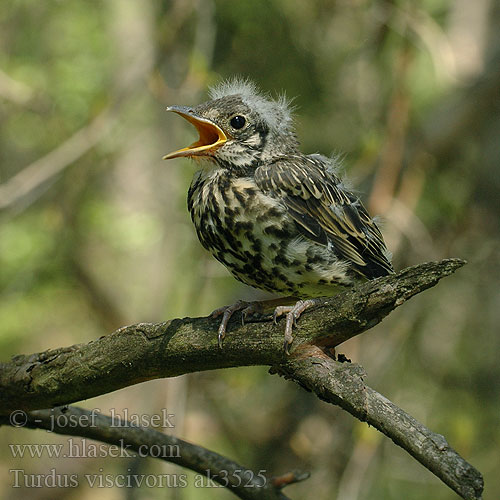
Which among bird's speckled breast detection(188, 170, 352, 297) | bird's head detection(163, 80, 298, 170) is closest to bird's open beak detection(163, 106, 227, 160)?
bird's head detection(163, 80, 298, 170)

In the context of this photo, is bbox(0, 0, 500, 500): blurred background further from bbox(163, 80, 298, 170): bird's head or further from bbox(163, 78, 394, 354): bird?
bbox(163, 78, 394, 354): bird

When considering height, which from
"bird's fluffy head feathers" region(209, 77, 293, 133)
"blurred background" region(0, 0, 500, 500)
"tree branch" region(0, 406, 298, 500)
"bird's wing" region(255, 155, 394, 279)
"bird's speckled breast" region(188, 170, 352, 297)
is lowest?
"tree branch" region(0, 406, 298, 500)

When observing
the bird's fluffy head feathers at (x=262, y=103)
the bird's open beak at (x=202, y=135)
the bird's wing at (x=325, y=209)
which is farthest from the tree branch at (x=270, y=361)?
the bird's fluffy head feathers at (x=262, y=103)

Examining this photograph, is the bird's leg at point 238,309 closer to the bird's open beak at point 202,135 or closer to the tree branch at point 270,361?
the tree branch at point 270,361

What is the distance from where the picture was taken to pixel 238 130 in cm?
344

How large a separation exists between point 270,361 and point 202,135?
1.49 m

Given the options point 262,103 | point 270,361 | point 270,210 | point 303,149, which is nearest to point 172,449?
point 270,361

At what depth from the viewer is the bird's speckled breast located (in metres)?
3.03

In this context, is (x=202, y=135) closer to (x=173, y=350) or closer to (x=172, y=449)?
(x=173, y=350)

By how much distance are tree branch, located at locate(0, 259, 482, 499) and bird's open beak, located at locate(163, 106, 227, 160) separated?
90cm

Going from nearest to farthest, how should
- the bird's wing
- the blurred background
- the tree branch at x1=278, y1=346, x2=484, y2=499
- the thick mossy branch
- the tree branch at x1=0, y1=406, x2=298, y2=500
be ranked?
the tree branch at x1=278, y1=346, x2=484, y2=499 < the thick mossy branch < the tree branch at x1=0, y1=406, x2=298, y2=500 < the bird's wing < the blurred background

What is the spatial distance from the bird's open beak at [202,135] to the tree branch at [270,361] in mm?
901

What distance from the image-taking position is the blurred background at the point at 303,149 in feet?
17.4

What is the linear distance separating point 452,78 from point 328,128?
136 cm
